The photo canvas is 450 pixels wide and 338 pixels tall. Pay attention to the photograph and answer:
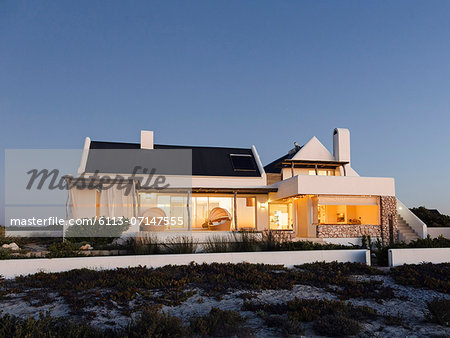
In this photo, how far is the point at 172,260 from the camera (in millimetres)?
11047

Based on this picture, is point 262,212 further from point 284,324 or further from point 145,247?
point 284,324

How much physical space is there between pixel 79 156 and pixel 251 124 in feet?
36.2

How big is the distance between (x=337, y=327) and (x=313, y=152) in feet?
64.5

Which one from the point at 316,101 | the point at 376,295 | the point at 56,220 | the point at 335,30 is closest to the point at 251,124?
the point at 316,101

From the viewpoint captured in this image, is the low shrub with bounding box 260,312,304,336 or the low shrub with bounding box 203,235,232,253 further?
the low shrub with bounding box 203,235,232,253

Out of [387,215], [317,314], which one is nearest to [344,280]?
[317,314]

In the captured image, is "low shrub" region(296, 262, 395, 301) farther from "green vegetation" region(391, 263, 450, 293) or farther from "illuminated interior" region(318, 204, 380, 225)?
"illuminated interior" region(318, 204, 380, 225)

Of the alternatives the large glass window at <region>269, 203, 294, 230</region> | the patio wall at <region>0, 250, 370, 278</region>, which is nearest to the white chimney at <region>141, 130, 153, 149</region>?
the large glass window at <region>269, 203, 294, 230</region>

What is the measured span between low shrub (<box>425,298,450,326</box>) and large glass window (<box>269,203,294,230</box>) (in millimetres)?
16395

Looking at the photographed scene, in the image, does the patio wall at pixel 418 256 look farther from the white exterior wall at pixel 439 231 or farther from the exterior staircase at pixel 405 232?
the white exterior wall at pixel 439 231

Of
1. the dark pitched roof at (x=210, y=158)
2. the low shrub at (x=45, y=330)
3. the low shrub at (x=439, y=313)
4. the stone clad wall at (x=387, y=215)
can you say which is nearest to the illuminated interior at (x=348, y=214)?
the stone clad wall at (x=387, y=215)

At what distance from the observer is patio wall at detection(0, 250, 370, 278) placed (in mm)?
10328

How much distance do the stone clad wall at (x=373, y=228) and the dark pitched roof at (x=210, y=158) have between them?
6075mm

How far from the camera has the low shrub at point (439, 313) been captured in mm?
6489
